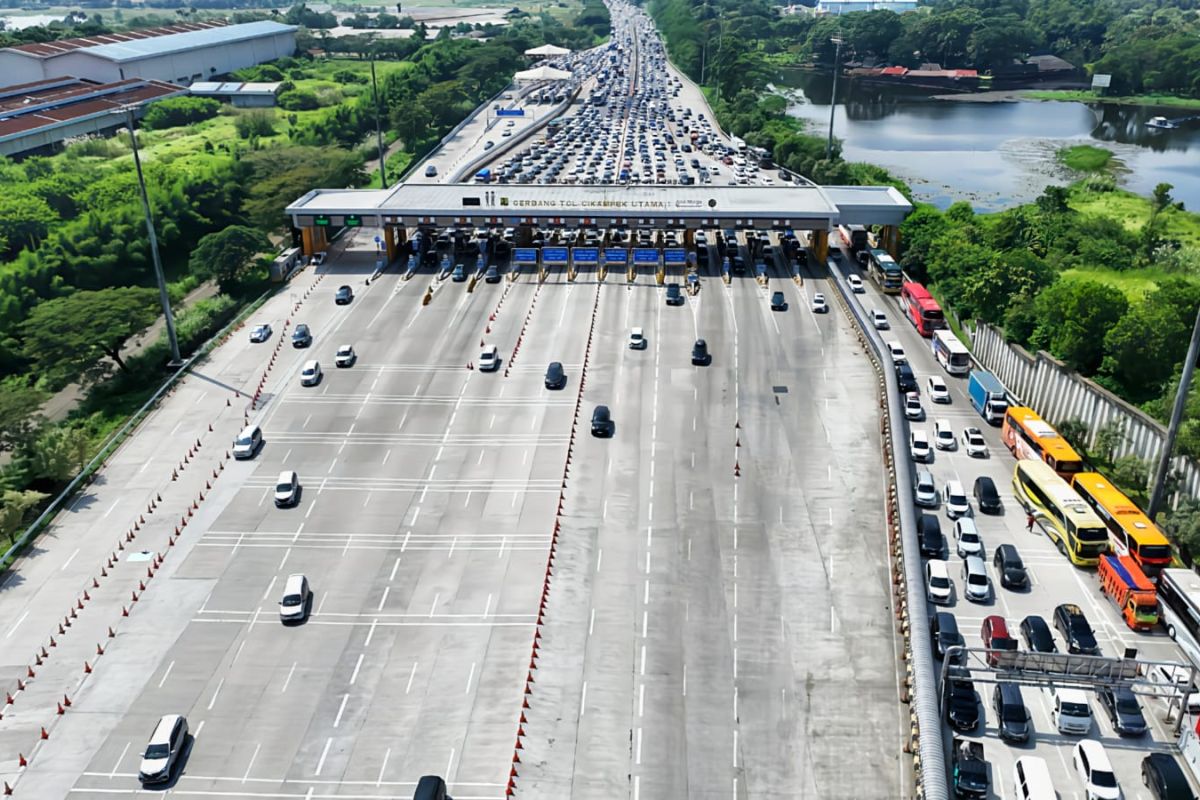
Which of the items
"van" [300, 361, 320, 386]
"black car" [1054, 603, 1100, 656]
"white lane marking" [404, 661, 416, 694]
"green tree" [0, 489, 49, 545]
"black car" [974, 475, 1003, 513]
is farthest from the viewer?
"van" [300, 361, 320, 386]

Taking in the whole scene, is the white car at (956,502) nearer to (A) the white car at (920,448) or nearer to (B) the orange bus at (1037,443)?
(A) the white car at (920,448)

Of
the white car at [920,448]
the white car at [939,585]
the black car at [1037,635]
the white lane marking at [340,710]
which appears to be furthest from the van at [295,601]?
the white car at [920,448]

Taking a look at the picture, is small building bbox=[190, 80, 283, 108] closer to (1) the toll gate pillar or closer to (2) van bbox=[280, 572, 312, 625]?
(1) the toll gate pillar

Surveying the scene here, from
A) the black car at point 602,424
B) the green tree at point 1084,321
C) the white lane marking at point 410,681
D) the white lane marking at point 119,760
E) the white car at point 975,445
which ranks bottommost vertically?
the white lane marking at point 119,760

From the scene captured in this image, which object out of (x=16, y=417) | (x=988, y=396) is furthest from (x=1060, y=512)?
(x=16, y=417)

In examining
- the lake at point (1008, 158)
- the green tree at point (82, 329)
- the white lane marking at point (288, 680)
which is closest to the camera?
the white lane marking at point (288, 680)

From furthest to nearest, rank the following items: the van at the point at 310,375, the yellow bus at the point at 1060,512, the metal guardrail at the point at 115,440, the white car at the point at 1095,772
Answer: the van at the point at 310,375 → the metal guardrail at the point at 115,440 → the yellow bus at the point at 1060,512 → the white car at the point at 1095,772

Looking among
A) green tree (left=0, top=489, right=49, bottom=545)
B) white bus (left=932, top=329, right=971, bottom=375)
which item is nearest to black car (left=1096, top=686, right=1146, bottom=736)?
white bus (left=932, top=329, right=971, bottom=375)
